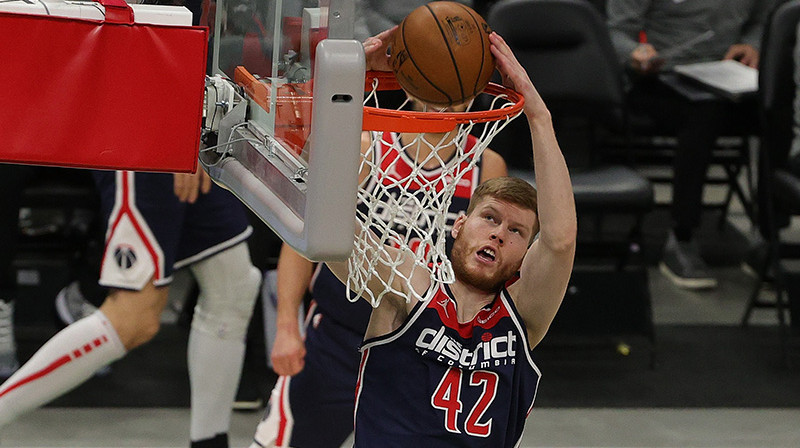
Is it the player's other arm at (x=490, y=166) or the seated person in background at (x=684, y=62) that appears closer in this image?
the player's other arm at (x=490, y=166)

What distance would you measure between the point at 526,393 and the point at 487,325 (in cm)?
18

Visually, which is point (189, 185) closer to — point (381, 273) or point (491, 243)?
point (381, 273)

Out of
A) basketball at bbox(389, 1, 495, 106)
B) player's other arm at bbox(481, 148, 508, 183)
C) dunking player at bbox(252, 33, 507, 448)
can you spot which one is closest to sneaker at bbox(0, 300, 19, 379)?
dunking player at bbox(252, 33, 507, 448)

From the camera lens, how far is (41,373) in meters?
3.64

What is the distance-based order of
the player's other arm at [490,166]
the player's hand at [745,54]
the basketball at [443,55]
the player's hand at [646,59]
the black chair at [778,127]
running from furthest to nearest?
the player's hand at [745,54]
the player's hand at [646,59]
the black chair at [778,127]
the player's other arm at [490,166]
the basketball at [443,55]

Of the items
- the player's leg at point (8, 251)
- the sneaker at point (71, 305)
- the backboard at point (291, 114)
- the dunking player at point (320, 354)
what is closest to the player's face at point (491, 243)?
the backboard at point (291, 114)

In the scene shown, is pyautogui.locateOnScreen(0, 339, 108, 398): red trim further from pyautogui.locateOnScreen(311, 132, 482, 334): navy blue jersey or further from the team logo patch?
pyautogui.locateOnScreen(311, 132, 482, 334): navy blue jersey

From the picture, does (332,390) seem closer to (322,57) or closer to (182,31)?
(182,31)

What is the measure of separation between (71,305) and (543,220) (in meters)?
3.03

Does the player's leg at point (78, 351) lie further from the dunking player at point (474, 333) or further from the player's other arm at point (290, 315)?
the dunking player at point (474, 333)

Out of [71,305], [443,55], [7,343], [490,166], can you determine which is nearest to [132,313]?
[7,343]

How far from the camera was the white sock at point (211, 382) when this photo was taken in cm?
390

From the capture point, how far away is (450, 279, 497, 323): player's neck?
103 inches

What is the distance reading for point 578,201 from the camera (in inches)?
197
